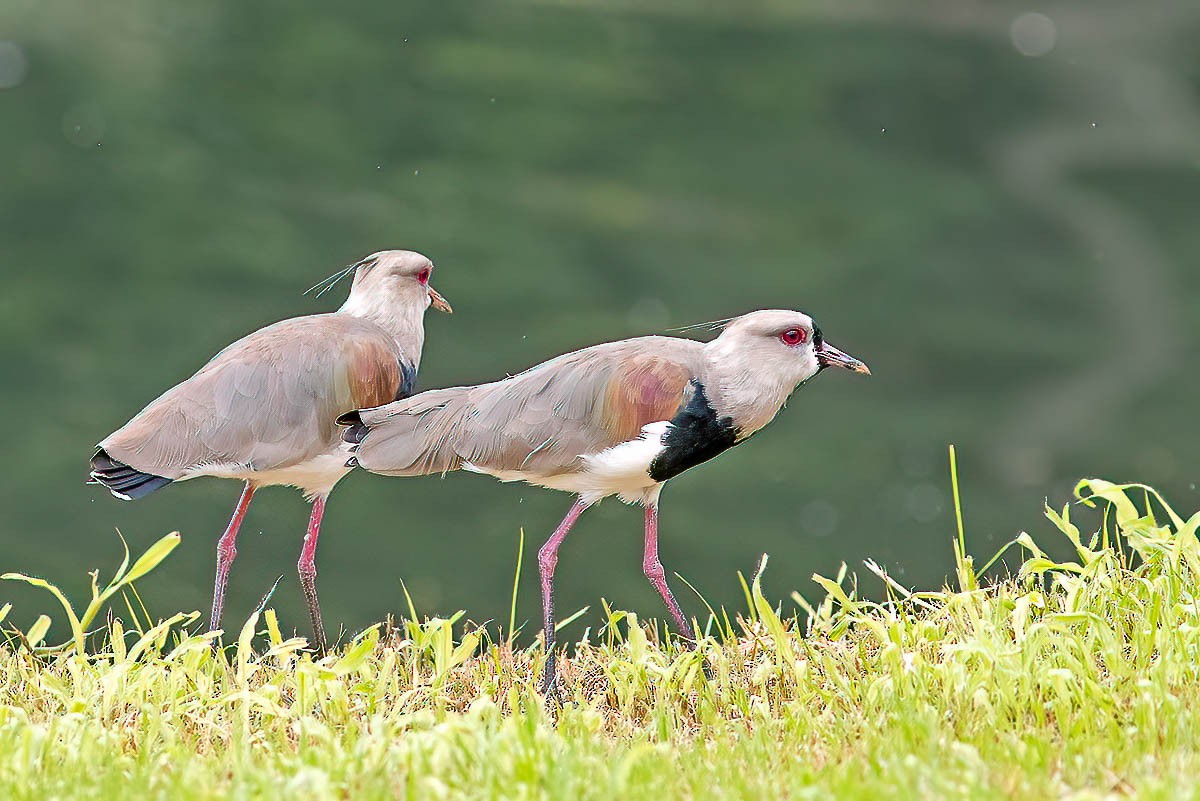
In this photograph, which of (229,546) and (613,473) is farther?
(229,546)

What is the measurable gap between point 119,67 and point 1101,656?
29.3 feet

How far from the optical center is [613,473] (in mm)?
4254

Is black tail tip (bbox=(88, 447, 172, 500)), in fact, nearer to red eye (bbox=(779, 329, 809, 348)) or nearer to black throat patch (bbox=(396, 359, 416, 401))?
black throat patch (bbox=(396, 359, 416, 401))

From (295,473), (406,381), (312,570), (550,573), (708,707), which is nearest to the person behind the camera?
(708,707)

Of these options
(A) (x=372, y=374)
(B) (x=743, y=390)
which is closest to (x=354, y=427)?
(A) (x=372, y=374)

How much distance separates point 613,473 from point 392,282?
107cm

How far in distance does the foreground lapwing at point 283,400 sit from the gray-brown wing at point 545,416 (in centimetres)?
24

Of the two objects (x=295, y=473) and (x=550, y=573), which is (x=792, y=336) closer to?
(x=550, y=573)

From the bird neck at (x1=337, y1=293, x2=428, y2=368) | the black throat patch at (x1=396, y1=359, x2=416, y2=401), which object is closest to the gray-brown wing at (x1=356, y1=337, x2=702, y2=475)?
the black throat patch at (x1=396, y1=359, x2=416, y2=401)

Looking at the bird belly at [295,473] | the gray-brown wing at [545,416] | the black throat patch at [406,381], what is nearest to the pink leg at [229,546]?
the bird belly at [295,473]

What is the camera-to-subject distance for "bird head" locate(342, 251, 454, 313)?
4750 mm

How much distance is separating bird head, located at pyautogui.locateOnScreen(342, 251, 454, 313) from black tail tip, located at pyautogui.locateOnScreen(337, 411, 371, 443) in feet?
1.62

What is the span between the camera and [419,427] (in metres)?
4.32

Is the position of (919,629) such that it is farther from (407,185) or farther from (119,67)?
(119,67)
